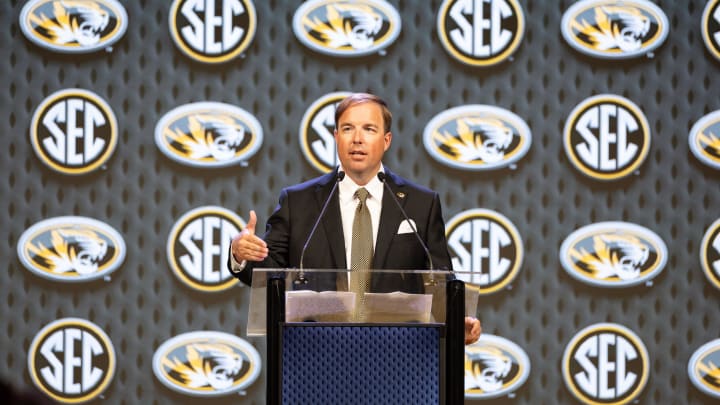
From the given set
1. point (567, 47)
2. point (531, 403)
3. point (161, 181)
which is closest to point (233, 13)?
point (161, 181)

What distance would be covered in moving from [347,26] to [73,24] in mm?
1186

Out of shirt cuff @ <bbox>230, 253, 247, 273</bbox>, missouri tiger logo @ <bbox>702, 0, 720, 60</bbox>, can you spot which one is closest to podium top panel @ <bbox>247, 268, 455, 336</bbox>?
shirt cuff @ <bbox>230, 253, 247, 273</bbox>

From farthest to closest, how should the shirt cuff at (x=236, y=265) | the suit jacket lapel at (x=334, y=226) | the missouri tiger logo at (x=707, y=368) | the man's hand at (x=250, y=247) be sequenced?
the missouri tiger logo at (x=707, y=368) → the suit jacket lapel at (x=334, y=226) → the shirt cuff at (x=236, y=265) → the man's hand at (x=250, y=247)

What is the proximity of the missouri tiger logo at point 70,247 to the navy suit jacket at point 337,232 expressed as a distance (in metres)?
1.56

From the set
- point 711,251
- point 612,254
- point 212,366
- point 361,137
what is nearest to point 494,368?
point 612,254

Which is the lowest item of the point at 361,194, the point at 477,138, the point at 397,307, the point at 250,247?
the point at 397,307

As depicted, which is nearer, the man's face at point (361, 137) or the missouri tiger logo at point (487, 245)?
the man's face at point (361, 137)

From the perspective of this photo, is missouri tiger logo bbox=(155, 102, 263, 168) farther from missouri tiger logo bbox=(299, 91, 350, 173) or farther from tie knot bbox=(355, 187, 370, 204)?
tie knot bbox=(355, 187, 370, 204)

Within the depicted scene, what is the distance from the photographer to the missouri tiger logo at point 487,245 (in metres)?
3.75

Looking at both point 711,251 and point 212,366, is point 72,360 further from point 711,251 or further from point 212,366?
point 711,251

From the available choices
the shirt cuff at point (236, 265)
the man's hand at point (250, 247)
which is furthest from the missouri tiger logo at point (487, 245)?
the man's hand at point (250, 247)

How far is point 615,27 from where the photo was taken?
149 inches

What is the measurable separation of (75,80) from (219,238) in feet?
3.08

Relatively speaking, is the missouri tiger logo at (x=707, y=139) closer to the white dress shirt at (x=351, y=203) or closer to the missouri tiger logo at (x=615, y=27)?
the missouri tiger logo at (x=615, y=27)
